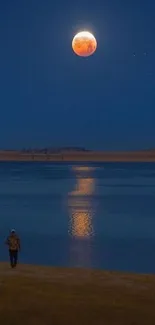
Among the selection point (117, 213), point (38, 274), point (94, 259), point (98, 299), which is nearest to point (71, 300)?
point (98, 299)

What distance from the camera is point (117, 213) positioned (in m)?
50.3

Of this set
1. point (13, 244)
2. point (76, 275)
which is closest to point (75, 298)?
point (76, 275)

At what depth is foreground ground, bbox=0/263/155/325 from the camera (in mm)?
8617

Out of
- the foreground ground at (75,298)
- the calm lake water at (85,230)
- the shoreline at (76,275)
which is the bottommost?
the foreground ground at (75,298)

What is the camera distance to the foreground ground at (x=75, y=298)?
862 centimetres

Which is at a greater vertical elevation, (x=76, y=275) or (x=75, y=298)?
(x=76, y=275)

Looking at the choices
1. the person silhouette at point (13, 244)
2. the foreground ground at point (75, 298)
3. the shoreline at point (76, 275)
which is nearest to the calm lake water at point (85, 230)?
the shoreline at point (76, 275)

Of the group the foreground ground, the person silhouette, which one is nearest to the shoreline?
the foreground ground

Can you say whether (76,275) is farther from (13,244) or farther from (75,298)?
(75,298)

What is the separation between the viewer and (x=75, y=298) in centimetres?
1026

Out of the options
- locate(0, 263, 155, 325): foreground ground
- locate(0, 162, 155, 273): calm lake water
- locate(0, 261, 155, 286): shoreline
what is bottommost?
locate(0, 263, 155, 325): foreground ground

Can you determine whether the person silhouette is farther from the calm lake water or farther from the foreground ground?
the calm lake water

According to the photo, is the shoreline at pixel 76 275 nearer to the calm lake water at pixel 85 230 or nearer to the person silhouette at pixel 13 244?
the person silhouette at pixel 13 244

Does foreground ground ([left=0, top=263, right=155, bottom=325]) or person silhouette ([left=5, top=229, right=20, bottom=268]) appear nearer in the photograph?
foreground ground ([left=0, top=263, right=155, bottom=325])
